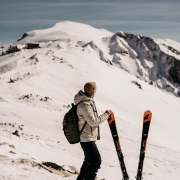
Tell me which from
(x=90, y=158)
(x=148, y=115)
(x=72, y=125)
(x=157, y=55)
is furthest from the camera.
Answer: (x=157, y=55)

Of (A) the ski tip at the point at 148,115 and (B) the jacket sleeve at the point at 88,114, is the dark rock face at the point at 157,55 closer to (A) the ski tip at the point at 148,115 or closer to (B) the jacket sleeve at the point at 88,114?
(A) the ski tip at the point at 148,115

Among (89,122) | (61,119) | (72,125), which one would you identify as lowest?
(61,119)

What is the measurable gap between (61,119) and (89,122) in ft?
37.9

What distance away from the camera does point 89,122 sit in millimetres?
5078

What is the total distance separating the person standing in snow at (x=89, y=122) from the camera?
200 inches

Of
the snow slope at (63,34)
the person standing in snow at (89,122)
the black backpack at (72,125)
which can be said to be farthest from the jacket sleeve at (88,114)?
the snow slope at (63,34)

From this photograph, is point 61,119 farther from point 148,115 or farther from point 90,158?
point 148,115

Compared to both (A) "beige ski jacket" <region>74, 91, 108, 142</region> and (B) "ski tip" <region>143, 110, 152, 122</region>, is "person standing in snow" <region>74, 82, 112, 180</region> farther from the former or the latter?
(B) "ski tip" <region>143, 110, 152, 122</region>

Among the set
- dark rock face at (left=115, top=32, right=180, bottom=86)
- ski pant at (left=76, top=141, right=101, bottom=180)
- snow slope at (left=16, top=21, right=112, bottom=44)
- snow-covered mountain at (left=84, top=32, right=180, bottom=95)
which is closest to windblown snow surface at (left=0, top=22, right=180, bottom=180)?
ski pant at (left=76, top=141, right=101, bottom=180)

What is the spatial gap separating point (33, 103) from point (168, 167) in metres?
10.4

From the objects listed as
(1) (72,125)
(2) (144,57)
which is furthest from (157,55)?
(1) (72,125)

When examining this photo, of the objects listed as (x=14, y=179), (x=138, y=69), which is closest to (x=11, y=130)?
(x=14, y=179)

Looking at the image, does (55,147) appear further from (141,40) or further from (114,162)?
(141,40)

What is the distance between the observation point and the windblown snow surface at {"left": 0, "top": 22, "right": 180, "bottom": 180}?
32.1 ft
